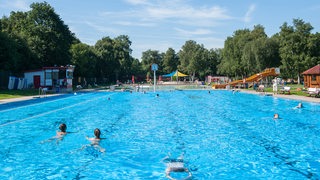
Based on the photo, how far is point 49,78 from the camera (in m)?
41.6

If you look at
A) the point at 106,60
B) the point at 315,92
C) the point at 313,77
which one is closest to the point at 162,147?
the point at 315,92

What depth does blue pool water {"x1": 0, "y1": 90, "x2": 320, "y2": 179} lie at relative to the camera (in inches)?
323

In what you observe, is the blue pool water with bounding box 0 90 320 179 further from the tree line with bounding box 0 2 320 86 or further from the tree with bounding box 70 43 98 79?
the tree with bounding box 70 43 98 79

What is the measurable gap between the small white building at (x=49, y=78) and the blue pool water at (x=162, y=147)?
77.7ft

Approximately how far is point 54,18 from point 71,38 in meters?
5.63

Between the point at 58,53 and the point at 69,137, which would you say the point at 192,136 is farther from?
the point at 58,53

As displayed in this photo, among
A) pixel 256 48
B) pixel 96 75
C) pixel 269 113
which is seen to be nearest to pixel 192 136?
pixel 269 113

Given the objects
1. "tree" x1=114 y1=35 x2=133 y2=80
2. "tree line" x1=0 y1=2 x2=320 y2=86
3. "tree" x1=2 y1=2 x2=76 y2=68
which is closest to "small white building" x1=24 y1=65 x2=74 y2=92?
"tree line" x1=0 y1=2 x2=320 y2=86

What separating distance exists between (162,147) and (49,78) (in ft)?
112

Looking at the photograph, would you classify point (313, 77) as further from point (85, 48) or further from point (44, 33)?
point (85, 48)

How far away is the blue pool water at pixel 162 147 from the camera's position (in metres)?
8.21

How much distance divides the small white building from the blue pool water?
77.7 feet

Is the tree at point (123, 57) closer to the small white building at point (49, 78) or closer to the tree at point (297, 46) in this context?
the small white building at point (49, 78)

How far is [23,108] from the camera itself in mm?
22578
